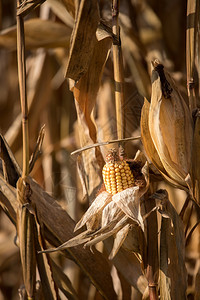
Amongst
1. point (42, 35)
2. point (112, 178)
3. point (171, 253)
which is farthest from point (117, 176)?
point (42, 35)

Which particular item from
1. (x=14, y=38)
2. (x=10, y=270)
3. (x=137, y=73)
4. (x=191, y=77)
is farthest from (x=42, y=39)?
(x=10, y=270)

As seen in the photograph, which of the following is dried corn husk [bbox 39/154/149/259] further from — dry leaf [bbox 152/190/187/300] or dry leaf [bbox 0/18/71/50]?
dry leaf [bbox 0/18/71/50]

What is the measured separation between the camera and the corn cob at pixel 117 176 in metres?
0.50

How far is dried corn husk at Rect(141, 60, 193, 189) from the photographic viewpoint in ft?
1.64

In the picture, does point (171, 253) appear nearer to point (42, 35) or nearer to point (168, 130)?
point (168, 130)

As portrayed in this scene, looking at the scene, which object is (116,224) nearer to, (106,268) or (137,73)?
(106,268)

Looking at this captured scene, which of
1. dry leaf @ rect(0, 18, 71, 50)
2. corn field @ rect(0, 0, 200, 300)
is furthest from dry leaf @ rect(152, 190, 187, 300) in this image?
dry leaf @ rect(0, 18, 71, 50)

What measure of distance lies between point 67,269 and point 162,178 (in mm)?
532

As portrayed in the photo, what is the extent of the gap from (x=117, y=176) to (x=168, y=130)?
8cm

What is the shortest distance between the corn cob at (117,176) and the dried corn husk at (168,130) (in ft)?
0.12

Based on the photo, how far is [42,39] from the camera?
93 cm

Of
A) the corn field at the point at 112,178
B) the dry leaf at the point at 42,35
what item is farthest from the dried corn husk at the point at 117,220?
the dry leaf at the point at 42,35

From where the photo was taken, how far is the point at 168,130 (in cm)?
51

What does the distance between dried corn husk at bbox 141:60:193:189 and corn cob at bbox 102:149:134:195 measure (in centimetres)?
4
